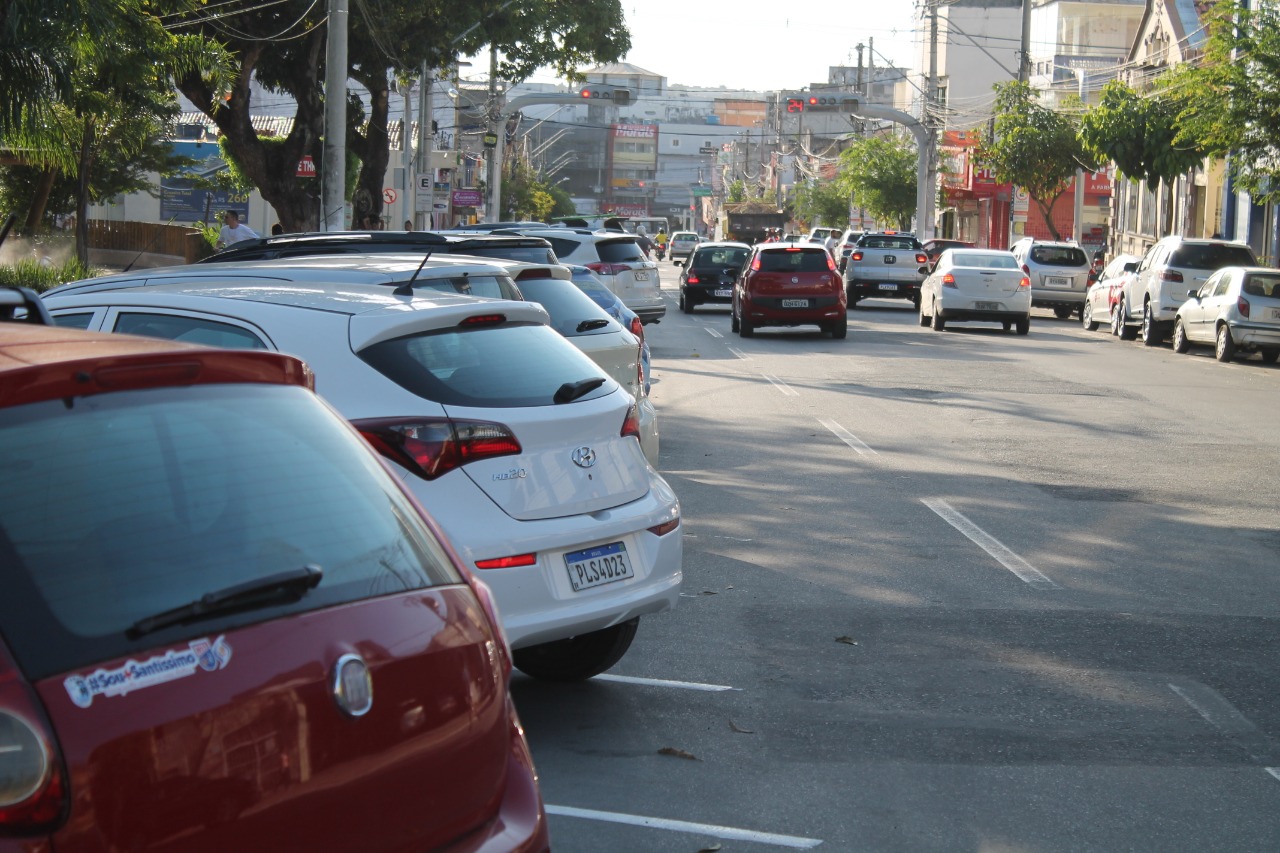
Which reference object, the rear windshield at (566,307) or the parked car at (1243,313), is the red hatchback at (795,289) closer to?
the parked car at (1243,313)

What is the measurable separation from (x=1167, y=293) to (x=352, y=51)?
1756 centimetres

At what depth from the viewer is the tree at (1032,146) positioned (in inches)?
1955

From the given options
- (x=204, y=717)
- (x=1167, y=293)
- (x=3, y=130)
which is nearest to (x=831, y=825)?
(x=204, y=717)

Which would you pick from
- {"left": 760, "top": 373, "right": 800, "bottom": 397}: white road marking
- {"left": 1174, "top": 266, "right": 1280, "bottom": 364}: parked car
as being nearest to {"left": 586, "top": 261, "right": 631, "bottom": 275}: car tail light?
{"left": 760, "top": 373, "right": 800, "bottom": 397}: white road marking

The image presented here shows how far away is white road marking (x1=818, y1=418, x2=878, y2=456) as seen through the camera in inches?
523

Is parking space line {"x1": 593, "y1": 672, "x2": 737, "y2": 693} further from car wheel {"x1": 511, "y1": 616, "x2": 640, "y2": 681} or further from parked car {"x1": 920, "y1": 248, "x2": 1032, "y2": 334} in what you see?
parked car {"x1": 920, "y1": 248, "x2": 1032, "y2": 334}

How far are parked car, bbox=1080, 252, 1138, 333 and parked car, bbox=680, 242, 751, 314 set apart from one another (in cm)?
740

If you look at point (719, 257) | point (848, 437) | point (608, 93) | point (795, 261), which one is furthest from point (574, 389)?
point (608, 93)

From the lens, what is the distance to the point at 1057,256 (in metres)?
35.7

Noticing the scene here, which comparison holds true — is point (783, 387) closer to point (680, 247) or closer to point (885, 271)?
point (885, 271)

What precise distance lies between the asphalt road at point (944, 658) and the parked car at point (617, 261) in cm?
968

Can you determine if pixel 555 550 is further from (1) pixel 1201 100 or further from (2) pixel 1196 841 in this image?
(1) pixel 1201 100

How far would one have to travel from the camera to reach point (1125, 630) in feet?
24.5

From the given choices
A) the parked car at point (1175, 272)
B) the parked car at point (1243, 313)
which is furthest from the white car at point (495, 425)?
the parked car at point (1175, 272)
